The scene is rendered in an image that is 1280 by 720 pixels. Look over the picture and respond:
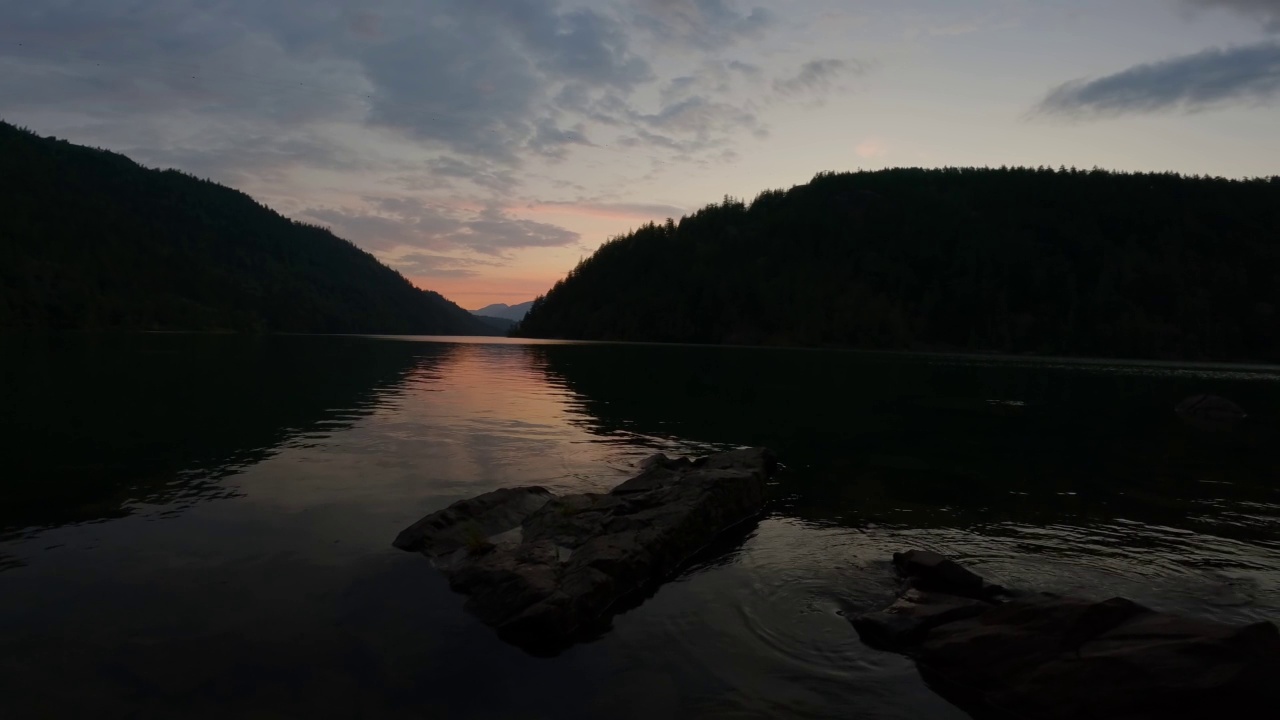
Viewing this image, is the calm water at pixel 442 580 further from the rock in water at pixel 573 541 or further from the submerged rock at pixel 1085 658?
the submerged rock at pixel 1085 658

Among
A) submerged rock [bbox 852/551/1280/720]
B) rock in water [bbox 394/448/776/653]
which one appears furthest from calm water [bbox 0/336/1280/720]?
submerged rock [bbox 852/551/1280/720]

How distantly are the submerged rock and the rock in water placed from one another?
5.54 m

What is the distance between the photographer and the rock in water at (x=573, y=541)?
13883 millimetres

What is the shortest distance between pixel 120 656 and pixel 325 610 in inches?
134

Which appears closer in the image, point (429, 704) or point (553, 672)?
point (429, 704)

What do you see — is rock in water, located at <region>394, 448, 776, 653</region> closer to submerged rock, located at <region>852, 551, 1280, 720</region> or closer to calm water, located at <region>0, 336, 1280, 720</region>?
calm water, located at <region>0, 336, 1280, 720</region>

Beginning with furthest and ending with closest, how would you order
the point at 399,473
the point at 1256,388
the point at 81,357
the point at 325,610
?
1. the point at 1256,388
2. the point at 81,357
3. the point at 399,473
4. the point at 325,610

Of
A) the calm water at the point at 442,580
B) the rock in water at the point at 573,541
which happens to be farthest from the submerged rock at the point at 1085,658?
the rock in water at the point at 573,541

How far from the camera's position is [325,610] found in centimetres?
1406

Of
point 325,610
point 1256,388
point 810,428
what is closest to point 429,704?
point 325,610

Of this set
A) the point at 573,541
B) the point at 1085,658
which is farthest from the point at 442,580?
the point at 1085,658

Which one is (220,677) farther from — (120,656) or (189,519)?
(189,519)

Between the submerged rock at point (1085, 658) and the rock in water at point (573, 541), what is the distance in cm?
554

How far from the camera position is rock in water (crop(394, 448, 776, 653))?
13883 mm
